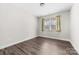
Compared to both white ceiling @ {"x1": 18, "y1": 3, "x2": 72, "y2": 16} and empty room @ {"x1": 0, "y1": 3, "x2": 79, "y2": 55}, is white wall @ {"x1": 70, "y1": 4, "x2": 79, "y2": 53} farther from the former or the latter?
white ceiling @ {"x1": 18, "y1": 3, "x2": 72, "y2": 16}

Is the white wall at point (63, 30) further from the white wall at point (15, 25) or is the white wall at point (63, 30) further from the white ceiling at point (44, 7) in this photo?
the white wall at point (15, 25)

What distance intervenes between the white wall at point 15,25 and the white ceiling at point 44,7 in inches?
3.9

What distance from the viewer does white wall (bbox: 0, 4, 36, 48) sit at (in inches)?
65.2

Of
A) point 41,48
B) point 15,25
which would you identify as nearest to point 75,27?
point 41,48

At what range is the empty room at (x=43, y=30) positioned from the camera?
1.53 meters

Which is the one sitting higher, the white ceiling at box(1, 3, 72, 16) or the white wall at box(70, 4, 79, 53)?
the white ceiling at box(1, 3, 72, 16)

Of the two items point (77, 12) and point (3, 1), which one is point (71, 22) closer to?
point (77, 12)

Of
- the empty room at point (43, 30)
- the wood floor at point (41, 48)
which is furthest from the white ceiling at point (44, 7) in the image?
the wood floor at point (41, 48)

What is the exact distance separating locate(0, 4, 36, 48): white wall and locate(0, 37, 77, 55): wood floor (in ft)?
0.41

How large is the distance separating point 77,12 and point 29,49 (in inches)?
45.7

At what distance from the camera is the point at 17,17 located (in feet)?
5.89

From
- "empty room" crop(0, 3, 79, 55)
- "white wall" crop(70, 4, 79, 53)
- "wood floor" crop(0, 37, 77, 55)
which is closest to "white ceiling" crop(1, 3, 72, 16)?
"empty room" crop(0, 3, 79, 55)

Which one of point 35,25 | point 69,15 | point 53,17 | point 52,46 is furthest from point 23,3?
point 52,46

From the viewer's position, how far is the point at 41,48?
1598 millimetres
